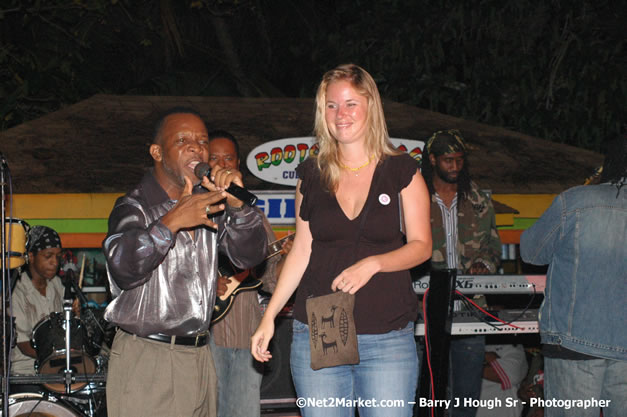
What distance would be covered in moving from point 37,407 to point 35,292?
5.60 ft

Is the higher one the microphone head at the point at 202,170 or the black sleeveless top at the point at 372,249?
the microphone head at the point at 202,170

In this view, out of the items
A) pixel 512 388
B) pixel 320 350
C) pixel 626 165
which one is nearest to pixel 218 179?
pixel 320 350

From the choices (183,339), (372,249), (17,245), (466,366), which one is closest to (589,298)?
(372,249)

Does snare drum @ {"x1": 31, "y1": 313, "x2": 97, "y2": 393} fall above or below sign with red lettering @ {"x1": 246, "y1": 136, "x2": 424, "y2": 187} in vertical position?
below

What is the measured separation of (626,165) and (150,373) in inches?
104

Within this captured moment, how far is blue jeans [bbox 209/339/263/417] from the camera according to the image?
14.9 ft

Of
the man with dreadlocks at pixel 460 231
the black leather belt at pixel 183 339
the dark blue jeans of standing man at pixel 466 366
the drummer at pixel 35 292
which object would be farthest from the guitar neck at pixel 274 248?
the drummer at pixel 35 292

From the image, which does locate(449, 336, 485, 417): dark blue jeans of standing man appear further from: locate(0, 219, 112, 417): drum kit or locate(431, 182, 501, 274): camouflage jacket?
locate(0, 219, 112, 417): drum kit

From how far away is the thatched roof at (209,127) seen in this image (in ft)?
22.9

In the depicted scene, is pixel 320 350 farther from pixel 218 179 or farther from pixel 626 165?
pixel 626 165

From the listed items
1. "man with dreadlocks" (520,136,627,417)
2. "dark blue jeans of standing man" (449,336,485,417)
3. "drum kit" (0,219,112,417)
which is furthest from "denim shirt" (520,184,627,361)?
"drum kit" (0,219,112,417)

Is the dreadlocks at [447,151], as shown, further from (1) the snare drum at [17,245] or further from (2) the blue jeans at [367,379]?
(1) the snare drum at [17,245]

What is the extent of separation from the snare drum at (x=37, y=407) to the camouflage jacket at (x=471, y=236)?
3.15 meters

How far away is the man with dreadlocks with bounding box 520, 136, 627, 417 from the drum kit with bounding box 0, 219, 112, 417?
3638 mm
